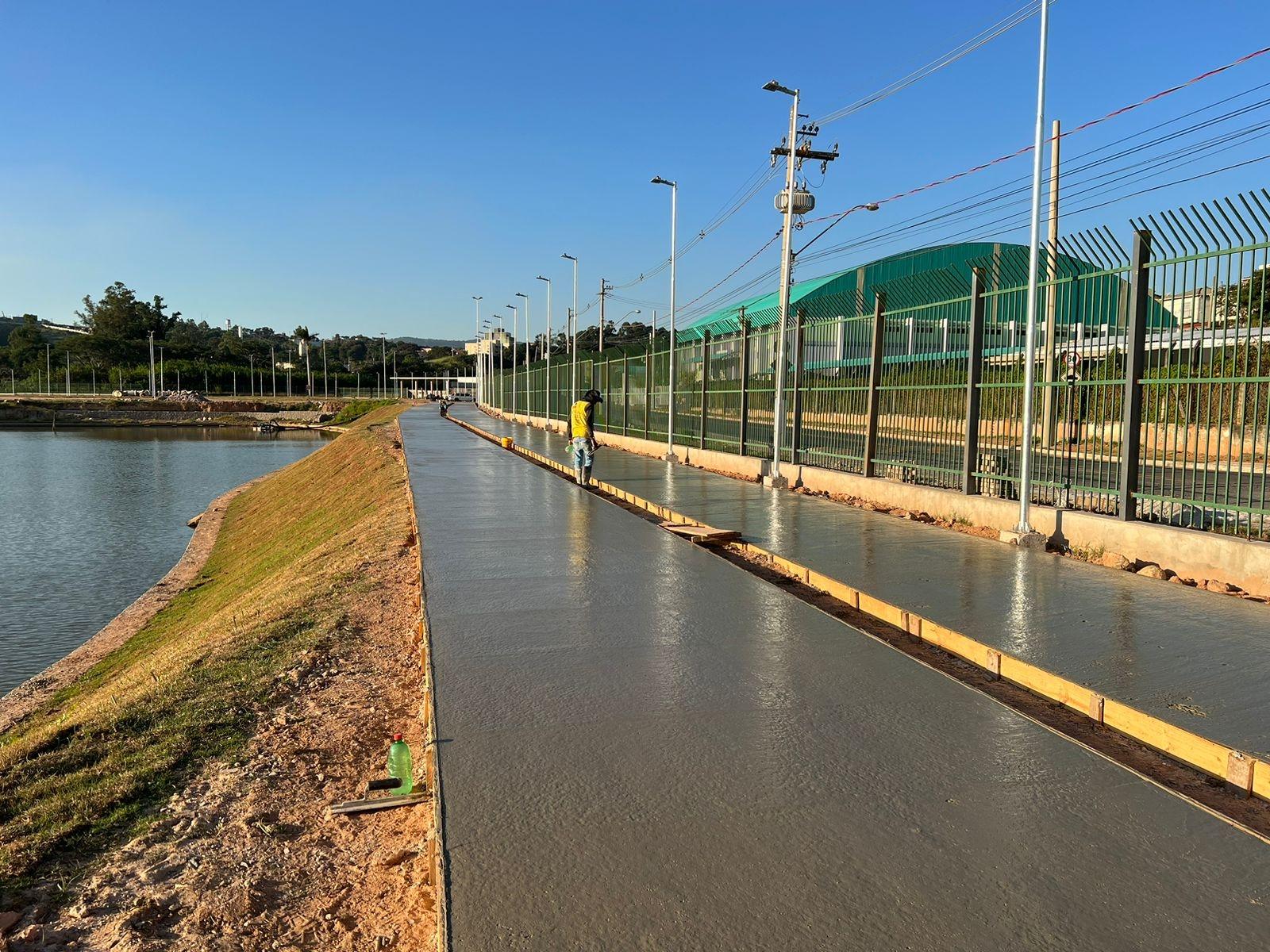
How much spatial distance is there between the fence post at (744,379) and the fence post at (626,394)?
9.66m

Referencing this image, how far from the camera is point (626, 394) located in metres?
28.6

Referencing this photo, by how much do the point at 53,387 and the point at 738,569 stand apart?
141308 millimetres

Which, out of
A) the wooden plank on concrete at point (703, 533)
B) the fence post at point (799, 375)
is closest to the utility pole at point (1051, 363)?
the wooden plank on concrete at point (703, 533)

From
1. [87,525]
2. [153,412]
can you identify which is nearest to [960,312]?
[87,525]

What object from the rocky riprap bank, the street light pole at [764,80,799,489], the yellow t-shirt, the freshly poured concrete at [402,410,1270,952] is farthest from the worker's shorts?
the rocky riprap bank

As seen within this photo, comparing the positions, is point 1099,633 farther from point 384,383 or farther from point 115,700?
point 384,383

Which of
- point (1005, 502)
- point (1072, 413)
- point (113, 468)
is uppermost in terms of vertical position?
point (1072, 413)

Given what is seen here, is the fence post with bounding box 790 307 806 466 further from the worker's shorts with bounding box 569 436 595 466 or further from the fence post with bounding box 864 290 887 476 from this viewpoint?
the worker's shorts with bounding box 569 436 595 466

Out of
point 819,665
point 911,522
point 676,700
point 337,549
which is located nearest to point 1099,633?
point 819,665

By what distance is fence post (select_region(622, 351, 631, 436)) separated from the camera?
28219 mm

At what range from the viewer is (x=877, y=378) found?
13250 millimetres

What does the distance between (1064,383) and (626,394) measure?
19.7m

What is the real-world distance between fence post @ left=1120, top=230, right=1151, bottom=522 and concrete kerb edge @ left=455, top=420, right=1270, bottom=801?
116 inches

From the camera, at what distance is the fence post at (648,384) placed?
25.6 m
